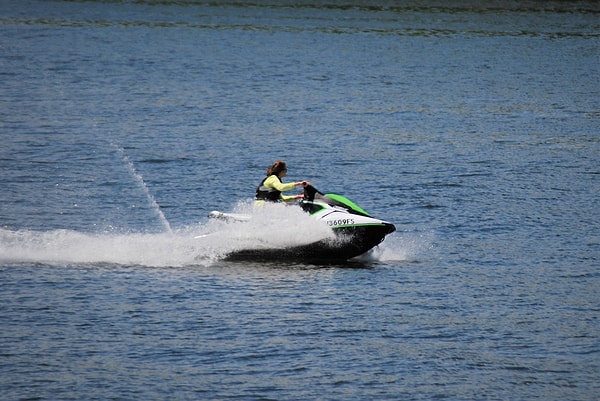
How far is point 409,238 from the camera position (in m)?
32.9

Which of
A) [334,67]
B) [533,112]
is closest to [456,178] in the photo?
[533,112]

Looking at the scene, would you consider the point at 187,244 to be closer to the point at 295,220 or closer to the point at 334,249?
the point at 295,220

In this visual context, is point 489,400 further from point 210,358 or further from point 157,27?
point 157,27

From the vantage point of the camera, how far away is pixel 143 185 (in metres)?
40.1

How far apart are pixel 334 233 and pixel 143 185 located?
13449 millimetres

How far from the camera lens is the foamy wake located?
28.6 meters

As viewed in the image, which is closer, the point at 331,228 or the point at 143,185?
the point at 331,228

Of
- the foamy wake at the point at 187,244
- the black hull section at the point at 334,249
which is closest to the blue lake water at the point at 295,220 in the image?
the foamy wake at the point at 187,244

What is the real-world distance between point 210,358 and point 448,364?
478 cm

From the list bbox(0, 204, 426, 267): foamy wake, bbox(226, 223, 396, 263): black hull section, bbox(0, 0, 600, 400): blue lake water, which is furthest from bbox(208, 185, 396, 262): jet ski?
bbox(0, 0, 600, 400): blue lake water

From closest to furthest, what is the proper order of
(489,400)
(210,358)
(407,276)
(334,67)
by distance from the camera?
(489,400), (210,358), (407,276), (334,67)

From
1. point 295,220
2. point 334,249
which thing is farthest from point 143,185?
point 334,249

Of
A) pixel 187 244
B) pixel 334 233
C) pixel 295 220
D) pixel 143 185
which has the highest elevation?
pixel 143 185

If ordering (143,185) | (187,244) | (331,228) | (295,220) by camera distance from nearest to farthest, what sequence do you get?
(331,228), (295,220), (187,244), (143,185)
